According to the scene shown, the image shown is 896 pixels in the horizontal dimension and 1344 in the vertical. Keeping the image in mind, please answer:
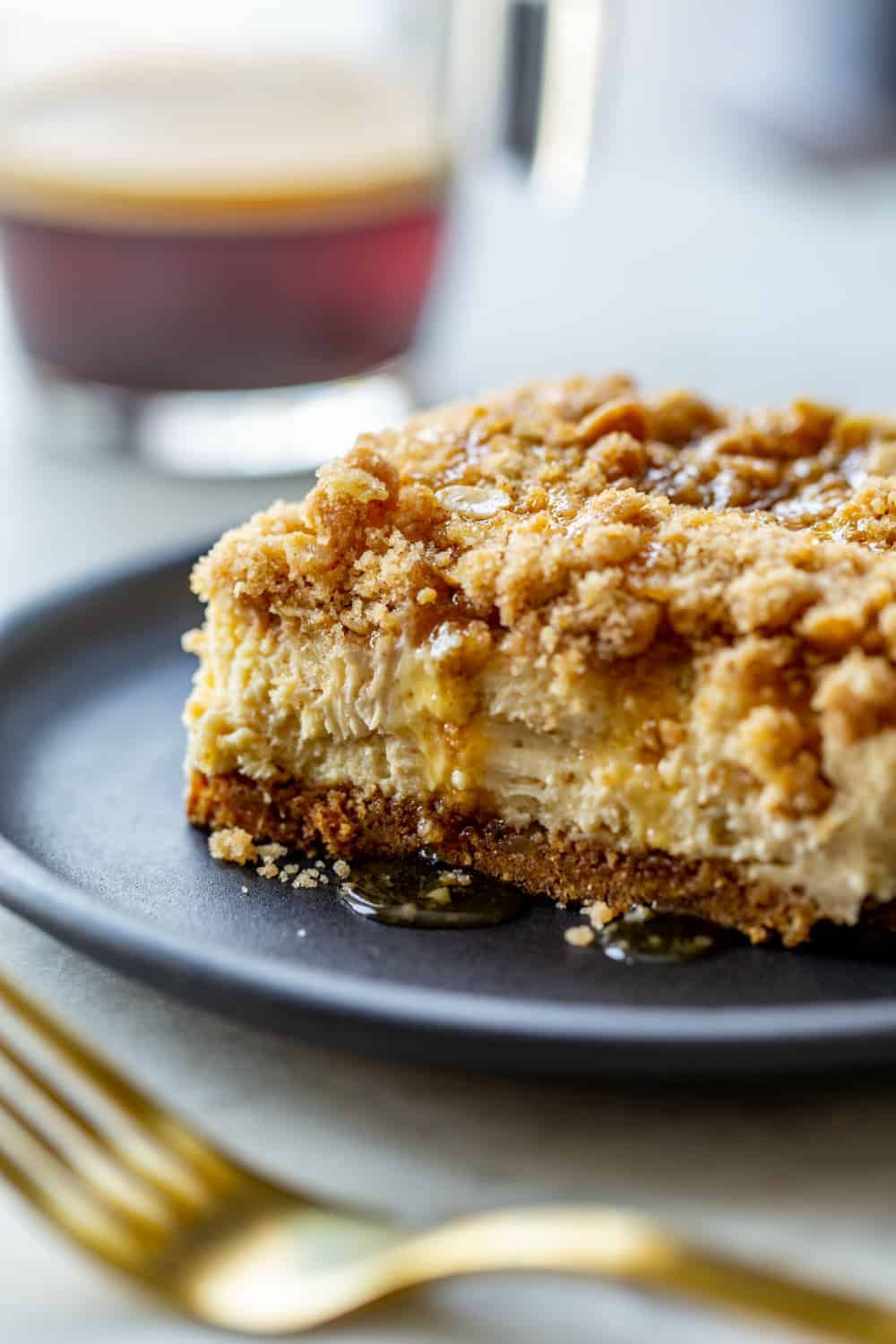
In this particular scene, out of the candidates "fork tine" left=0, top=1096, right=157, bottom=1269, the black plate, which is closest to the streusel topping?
the black plate

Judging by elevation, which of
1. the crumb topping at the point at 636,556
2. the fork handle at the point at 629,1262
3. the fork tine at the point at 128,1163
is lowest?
the fork tine at the point at 128,1163

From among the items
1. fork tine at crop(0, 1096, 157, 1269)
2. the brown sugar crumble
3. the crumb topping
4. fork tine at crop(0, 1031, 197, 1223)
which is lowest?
the brown sugar crumble

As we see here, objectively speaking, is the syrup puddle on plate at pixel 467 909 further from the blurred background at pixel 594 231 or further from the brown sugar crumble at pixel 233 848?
the blurred background at pixel 594 231

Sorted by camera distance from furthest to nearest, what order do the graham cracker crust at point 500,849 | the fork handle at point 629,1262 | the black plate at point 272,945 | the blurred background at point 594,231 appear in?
the blurred background at point 594,231
the graham cracker crust at point 500,849
the black plate at point 272,945
the fork handle at point 629,1262

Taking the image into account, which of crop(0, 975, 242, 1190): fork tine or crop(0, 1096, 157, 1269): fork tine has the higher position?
crop(0, 975, 242, 1190): fork tine

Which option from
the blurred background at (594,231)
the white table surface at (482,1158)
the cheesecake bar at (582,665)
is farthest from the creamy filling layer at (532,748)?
the blurred background at (594,231)

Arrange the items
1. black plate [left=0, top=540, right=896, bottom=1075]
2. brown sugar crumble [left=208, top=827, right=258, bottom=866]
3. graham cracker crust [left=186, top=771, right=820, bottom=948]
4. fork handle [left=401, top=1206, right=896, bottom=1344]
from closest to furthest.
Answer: fork handle [left=401, top=1206, right=896, bottom=1344], black plate [left=0, top=540, right=896, bottom=1075], graham cracker crust [left=186, top=771, right=820, bottom=948], brown sugar crumble [left=208, top=827, right=258, bottom=866]

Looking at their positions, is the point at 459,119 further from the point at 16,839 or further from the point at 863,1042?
the point at 863,1042

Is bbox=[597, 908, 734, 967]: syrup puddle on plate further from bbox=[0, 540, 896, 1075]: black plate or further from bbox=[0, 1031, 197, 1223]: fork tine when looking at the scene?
bbox=[0, 1031, 197, 1223]: fork tine

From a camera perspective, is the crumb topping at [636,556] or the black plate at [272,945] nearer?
the black plate at [272,945]
